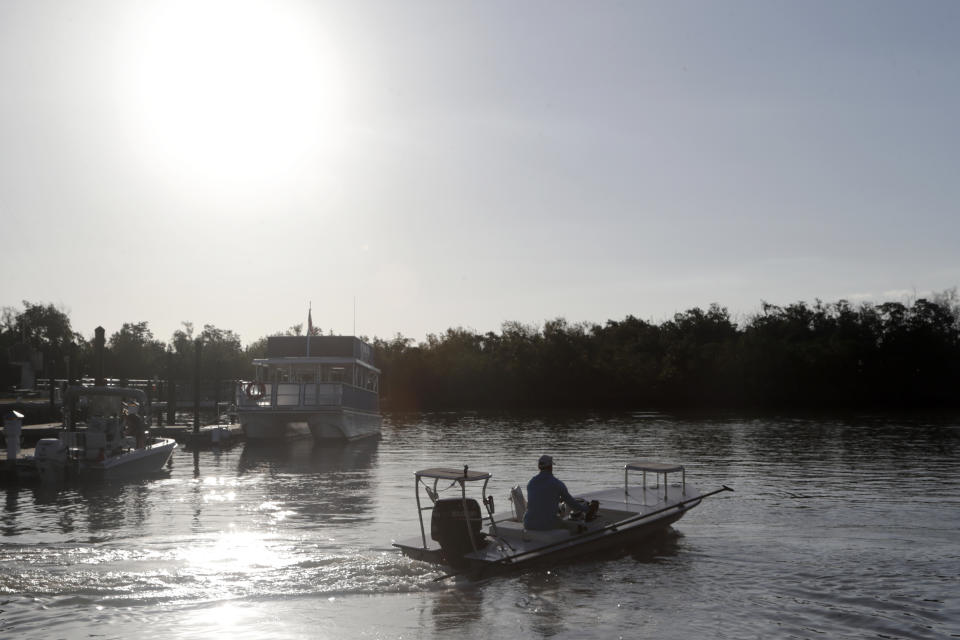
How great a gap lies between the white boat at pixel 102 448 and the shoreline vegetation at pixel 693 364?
7076cm

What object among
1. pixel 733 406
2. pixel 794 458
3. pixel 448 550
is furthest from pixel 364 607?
pixel 733 406

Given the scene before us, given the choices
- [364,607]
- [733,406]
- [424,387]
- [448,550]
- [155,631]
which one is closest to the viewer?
[155,631]

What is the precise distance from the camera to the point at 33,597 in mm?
13688

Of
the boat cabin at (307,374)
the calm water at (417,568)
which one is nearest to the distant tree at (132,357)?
the boat cabin at (307,374)

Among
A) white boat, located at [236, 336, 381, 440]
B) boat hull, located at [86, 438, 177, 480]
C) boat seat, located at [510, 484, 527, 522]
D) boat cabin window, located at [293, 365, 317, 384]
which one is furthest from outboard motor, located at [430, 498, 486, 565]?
boat cabin window, located at [293, 365, 317, 384]

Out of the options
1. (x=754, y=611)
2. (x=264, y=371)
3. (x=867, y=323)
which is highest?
(x=867, y=323)

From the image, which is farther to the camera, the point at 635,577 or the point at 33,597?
the point at 635,577

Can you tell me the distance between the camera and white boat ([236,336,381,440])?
45281 millimetres

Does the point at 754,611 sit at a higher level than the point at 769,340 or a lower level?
lower

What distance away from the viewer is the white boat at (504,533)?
14523 mm

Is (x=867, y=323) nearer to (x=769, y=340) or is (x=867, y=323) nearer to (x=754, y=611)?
(x=769, y=340)

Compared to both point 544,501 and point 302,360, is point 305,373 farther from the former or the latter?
point 544,501

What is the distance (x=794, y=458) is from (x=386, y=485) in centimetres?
1969

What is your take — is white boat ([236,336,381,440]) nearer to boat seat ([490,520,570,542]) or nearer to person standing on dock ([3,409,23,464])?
person standing on dock ([3,409,23,464])
